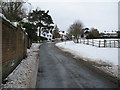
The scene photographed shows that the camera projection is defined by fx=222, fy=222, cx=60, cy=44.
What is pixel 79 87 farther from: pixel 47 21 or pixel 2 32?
pixel 47 21

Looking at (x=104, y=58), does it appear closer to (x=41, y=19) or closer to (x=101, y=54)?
(x=101, y=54)

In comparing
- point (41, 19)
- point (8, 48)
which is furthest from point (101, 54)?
point (41, 19)

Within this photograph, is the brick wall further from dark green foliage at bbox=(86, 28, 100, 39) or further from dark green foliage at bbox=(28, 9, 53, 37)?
dark green foliage at bbox=(86, 28, 100, 39)

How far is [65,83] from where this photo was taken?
876 centimetres

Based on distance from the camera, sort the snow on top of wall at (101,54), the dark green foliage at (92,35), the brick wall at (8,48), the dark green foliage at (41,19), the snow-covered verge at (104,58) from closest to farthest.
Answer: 1. the brick wall at (8,48)
2. the snow-covered verge at (104,58)
3. the snow on top of wall at (101,54)
4. the dark green foliage at (41,19)
5. the dark green foliage at (92,35)

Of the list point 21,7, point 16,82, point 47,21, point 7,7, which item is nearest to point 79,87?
point 16,82

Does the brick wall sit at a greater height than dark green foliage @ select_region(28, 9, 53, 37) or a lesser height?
lesser

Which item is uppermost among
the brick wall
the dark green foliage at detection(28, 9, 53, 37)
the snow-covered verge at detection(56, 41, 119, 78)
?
the dark green foliage at detection(28, 9, 53, 37)

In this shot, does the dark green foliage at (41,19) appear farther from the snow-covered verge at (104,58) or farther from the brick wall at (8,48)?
the brick wall at (8,48)

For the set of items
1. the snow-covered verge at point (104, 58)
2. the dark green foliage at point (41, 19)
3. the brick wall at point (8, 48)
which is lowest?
the snow-covered verge at point (104, 58)

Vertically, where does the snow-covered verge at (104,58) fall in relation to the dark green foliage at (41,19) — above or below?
below

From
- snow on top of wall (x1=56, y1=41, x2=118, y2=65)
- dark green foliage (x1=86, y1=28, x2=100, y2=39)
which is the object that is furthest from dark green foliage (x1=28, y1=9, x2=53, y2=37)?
snow on top of wall (x1=56, y1=41, x2=118, y2=65)

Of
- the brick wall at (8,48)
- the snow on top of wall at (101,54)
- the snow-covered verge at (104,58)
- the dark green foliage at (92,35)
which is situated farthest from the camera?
the dark green foliage at (92,35)

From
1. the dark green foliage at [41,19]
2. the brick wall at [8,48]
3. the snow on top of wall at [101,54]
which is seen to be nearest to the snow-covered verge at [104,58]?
the snow on top of wall at [101,54]
